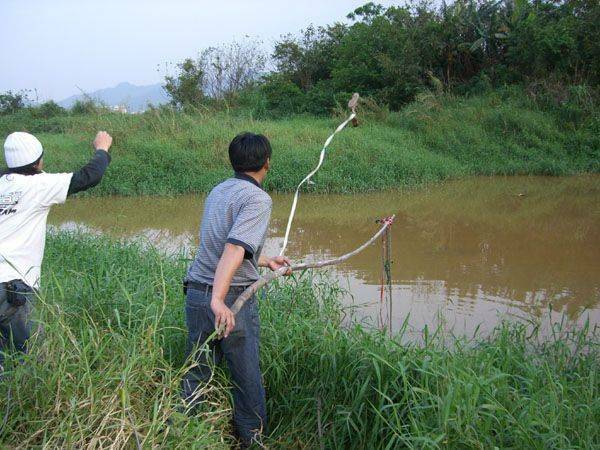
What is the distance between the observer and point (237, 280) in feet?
8.20

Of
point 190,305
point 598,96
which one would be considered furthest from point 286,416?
point 598,96

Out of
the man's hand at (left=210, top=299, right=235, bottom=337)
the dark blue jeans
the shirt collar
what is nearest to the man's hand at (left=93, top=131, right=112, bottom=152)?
the shirt collar

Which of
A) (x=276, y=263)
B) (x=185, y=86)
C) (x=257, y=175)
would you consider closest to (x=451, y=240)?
(x=276, y=263)

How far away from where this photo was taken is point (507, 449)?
2217 mm

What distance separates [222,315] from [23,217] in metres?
1.05

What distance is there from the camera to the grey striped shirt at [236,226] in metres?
2.33

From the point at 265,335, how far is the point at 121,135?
1075cm

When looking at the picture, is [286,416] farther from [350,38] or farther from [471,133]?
[350,38]

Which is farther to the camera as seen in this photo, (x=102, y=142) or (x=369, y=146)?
(x=369, y=146)

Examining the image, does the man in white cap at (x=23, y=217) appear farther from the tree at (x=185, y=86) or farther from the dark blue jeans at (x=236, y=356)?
the tree at (x=185, y=86)

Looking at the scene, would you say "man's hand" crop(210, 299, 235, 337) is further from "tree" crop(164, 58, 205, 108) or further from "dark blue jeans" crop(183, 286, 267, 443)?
"tree" crop(164, 58, 205, 108)

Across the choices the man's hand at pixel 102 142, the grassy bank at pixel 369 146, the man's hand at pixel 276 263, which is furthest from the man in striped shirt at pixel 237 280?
the grassy bank at pixel 369 146

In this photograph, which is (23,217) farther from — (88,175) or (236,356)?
(236,356)

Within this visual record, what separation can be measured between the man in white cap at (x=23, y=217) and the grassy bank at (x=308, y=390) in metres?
0.13
